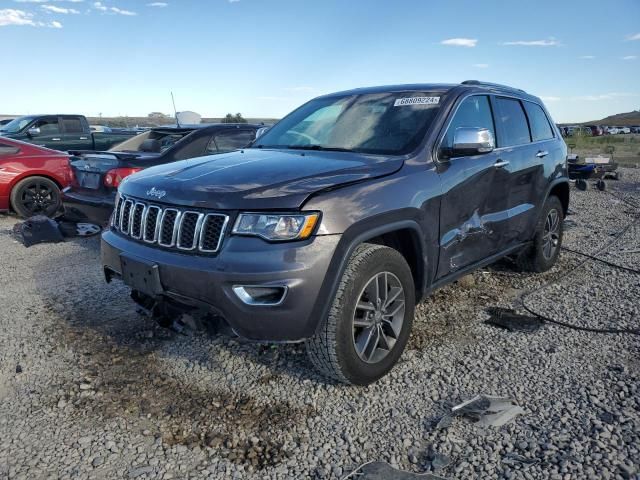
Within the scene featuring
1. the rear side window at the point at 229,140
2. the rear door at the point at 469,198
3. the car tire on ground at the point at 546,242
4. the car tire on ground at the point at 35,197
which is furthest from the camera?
the car tire on ground at the point at 35,197

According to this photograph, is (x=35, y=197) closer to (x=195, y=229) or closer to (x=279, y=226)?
(x=195, y=229)

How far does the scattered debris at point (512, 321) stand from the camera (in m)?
4.07

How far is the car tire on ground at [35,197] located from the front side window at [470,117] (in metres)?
6.99

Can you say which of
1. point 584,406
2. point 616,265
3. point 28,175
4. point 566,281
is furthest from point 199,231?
point 28,175

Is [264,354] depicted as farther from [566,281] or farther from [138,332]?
[566,281]

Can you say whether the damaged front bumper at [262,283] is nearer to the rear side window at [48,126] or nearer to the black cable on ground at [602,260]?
the black cable on ground at [602,260]

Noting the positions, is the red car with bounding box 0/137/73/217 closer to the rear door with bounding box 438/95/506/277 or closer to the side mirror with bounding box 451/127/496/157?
the rear door with bounding box 438/95/506/277

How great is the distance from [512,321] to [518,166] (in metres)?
1.35

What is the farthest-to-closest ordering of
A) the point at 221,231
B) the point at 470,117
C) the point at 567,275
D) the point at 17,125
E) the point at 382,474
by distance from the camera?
1. the point at 17,125
2. the point at 567,275
3. the point at 470,117
4. the point at 221,231
5. the point at 382,474

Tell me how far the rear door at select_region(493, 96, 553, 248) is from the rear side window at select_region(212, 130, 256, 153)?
135 inches

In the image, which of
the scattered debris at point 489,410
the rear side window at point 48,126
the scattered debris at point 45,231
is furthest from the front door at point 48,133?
the scattered debris at point 489,410

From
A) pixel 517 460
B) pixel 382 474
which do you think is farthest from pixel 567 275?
pixel 382 474

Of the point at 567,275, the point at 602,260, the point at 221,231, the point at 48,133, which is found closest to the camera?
the point at 221,231

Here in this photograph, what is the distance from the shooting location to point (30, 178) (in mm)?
8406
